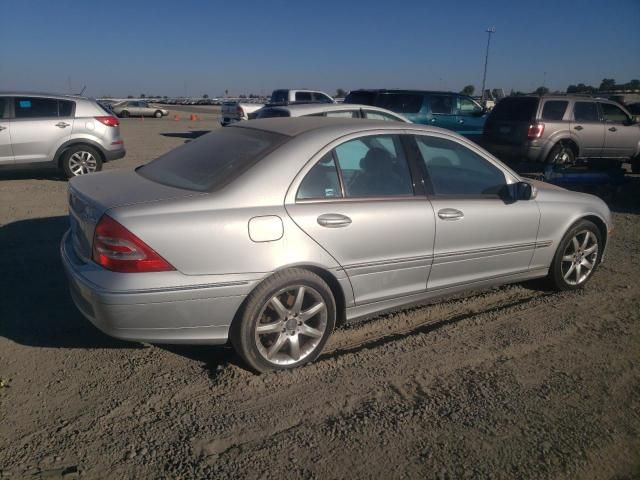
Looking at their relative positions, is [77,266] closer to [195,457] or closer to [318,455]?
[195,457]

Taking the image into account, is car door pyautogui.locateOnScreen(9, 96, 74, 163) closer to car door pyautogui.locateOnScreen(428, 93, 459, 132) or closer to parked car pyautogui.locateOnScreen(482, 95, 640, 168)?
car door pyautogui.locateOnScreen(428, 93, 459, 132)

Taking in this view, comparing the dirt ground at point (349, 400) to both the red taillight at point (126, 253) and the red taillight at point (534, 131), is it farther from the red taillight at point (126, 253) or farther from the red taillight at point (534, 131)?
the red taillight at point (534, 131)

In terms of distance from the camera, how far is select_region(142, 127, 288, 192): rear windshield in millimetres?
3146

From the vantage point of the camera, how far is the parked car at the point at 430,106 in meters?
12.0

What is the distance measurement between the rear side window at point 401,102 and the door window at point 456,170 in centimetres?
834

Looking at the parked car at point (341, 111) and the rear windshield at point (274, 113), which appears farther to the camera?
the rear windshield at point (274, 113)

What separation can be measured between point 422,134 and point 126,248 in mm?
2253

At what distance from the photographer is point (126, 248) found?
8.91 feet

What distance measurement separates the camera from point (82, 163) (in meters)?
9.20

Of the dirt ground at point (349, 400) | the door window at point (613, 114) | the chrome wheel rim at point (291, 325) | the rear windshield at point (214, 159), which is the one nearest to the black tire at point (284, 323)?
the chrome wheel rim at point (291, 325)

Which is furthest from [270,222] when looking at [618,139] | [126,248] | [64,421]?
[618,139]

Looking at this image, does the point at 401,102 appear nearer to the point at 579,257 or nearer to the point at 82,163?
the point at 82,163

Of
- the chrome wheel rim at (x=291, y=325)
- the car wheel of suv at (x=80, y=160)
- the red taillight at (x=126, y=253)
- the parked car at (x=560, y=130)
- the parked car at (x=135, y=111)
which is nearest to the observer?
the red taillight at (x=126, y=253)

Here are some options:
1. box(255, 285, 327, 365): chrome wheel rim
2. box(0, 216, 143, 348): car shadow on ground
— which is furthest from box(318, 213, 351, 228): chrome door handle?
box(0, 216, 143, 348): car shadow on ground
